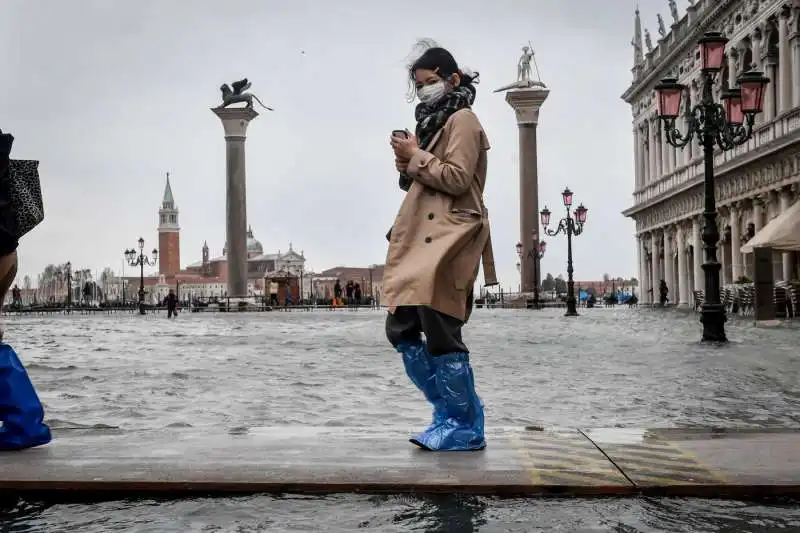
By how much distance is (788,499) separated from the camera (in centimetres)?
394

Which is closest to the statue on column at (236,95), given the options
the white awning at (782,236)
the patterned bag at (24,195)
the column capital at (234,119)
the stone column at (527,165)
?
the column capital at (234,119)

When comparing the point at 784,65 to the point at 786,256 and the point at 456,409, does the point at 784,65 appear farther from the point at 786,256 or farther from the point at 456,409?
the point at 456,409

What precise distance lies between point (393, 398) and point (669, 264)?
43820 millimetres

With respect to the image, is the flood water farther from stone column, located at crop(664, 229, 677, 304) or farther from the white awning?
stone column, located at crop(664, 229, 677, 304)

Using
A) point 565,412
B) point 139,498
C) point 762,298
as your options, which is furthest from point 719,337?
point 139,498

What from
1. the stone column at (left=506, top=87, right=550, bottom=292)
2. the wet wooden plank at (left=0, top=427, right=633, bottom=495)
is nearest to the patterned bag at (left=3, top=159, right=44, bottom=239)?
the wet wooden plank at (left=0, top=427, right=633, bottom=495)

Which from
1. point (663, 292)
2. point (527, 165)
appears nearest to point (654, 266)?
point (663, 292)

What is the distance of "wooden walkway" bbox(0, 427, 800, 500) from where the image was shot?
159 inches

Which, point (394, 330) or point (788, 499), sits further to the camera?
point (394, 330)

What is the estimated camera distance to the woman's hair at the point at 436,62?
5.22 meters

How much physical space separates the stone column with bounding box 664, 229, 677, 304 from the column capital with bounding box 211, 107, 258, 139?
21232 millimetres

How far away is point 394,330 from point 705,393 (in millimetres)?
4608

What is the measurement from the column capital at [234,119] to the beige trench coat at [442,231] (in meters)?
51.9

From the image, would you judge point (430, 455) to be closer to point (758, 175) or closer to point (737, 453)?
point (737, 453)
